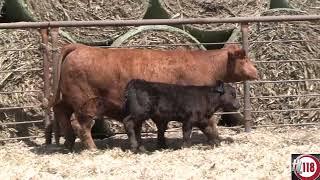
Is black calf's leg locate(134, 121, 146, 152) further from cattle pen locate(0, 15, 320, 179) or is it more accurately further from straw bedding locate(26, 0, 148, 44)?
straw bedding locate(26, 0, 148, 44)

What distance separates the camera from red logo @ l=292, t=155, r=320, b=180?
5.03 meters

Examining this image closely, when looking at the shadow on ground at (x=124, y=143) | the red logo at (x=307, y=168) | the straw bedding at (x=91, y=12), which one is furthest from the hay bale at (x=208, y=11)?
the red logo at (x=307, y=168)

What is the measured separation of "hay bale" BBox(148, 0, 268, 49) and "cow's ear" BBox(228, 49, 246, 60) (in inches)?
33.3

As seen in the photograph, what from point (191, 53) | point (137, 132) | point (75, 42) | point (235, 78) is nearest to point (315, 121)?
point (235, 78)

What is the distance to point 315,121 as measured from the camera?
845cm

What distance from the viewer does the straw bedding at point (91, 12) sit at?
797 centimetres

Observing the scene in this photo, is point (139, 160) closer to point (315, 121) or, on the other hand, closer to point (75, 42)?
point (75, 42)

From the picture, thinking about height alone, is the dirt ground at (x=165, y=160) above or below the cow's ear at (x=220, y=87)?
below

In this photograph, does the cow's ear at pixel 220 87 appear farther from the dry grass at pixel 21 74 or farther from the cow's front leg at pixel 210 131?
the dry grass at pixel 21 74

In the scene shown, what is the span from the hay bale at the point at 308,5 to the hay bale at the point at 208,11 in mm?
586

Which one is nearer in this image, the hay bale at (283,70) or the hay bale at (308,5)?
the hay bale at (283,70)

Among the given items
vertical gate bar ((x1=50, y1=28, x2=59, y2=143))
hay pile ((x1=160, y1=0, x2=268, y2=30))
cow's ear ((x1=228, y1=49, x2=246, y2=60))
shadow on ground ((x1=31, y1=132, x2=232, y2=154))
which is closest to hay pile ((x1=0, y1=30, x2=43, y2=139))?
vertical gate bar ((x1=50, y1=28, x2=59, y2=143))

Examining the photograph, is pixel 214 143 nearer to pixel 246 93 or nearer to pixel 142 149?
pixel 142 149

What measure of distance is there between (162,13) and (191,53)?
114 cm
